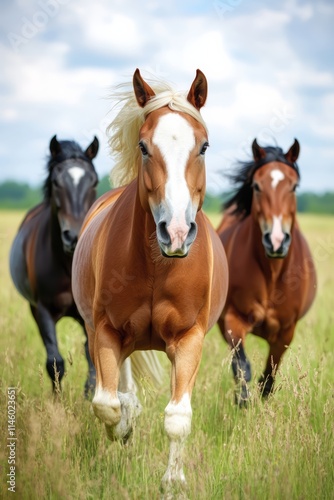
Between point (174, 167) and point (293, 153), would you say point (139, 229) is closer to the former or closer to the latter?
point (174, 167)

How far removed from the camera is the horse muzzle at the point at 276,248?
245 inches

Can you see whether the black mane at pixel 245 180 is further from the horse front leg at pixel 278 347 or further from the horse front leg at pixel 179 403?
the horse front leg at pixel 179 403

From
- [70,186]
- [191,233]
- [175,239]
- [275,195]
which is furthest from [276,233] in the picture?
[175,239]

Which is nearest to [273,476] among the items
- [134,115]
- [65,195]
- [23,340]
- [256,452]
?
[256,452]

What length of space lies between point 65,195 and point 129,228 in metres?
2.39

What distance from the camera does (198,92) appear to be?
443 cm

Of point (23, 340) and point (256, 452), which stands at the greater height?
point (23, 340)

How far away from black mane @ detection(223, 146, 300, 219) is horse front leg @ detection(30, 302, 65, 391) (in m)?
2.08

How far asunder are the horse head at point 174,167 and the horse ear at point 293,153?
2551 millimetres

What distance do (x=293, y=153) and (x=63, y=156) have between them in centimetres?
219

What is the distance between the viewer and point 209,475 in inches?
157

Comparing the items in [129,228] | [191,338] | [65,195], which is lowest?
[191,338]

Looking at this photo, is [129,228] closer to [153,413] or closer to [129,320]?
[129,320]

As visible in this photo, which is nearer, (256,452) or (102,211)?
(256,452)
